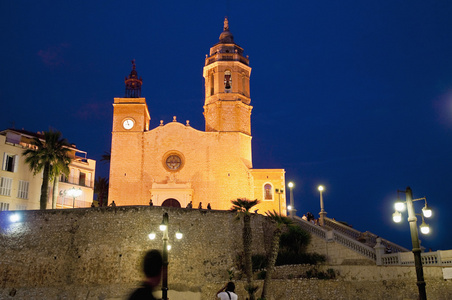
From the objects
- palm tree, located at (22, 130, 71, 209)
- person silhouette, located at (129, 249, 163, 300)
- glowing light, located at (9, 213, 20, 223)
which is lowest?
person silhouette, located at (129, 249, 163, 300)

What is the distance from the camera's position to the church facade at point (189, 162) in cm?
4225

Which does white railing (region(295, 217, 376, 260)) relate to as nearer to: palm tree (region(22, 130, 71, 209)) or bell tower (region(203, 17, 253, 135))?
bell tower (region(203, 17, 253, 135))

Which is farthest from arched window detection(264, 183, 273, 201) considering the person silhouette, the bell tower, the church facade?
the person silhouette

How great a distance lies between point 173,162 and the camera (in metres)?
43.6

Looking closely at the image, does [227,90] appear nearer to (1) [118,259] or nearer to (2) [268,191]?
(2) [268,191]

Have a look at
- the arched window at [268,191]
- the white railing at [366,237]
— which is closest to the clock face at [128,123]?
the arched window at [268,191]

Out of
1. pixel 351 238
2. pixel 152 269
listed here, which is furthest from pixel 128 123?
pixel 351 238

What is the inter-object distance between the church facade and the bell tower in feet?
0.31

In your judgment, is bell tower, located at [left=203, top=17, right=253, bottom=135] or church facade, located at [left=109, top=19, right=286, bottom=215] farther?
bell tower, located at [left=203, top=17, right=253, bottom=135]

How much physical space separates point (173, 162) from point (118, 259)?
14.6 metres

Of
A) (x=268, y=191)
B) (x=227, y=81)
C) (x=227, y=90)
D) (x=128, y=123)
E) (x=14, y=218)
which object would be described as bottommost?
(x=14, y=218)

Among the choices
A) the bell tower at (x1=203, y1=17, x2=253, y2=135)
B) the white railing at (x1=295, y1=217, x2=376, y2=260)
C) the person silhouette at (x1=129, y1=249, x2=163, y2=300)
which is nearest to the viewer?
the white railing at (x1=295, y1=217, x2=376, y2=260)

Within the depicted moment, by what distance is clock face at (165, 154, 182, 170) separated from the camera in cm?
4350

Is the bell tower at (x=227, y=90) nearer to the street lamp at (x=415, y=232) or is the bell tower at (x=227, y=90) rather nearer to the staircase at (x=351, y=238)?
the staircase at (x=351, y=238)
